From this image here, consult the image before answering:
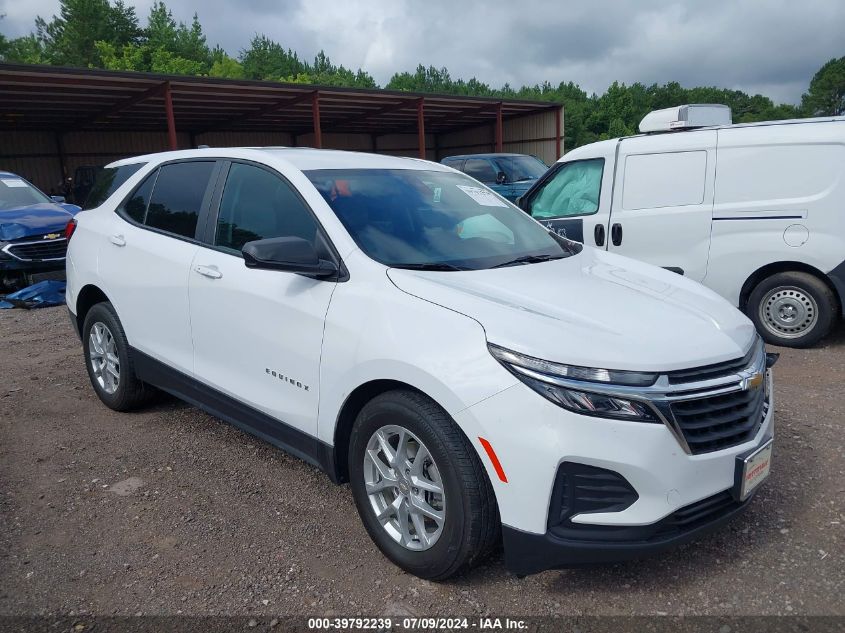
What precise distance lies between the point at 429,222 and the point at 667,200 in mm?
3762

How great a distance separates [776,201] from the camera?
5617 mm

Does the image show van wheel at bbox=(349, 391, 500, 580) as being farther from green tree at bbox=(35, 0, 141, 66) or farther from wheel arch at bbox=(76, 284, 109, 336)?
green tree at bbox=(35, 0, 141, 66)

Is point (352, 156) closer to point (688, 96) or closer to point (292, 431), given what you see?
point (292, 431)

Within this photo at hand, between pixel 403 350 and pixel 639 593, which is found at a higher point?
pixel 403 350

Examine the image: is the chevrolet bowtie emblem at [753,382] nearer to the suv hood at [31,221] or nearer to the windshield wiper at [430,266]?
the windshield wiper at [430,266]

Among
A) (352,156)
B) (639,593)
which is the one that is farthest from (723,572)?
(352,156)

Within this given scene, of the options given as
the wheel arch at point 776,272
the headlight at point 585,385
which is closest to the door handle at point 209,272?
the headlight at point 585,385

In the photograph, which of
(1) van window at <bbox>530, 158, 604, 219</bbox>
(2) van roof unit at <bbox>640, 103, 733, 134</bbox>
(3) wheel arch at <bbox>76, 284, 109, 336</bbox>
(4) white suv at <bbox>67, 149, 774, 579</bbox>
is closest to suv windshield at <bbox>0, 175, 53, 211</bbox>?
(3) wheel arch at <bbox>76, 284, 109, 336</bbox>

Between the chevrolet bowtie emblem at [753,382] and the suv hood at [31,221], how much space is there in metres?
A: 9.40

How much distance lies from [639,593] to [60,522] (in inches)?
106

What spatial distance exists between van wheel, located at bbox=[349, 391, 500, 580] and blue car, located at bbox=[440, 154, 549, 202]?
11313mm

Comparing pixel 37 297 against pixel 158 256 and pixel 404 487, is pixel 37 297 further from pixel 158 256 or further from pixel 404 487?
pixel 404 487

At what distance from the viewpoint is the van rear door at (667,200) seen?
236 inches

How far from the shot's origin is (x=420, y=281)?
2693 mm
